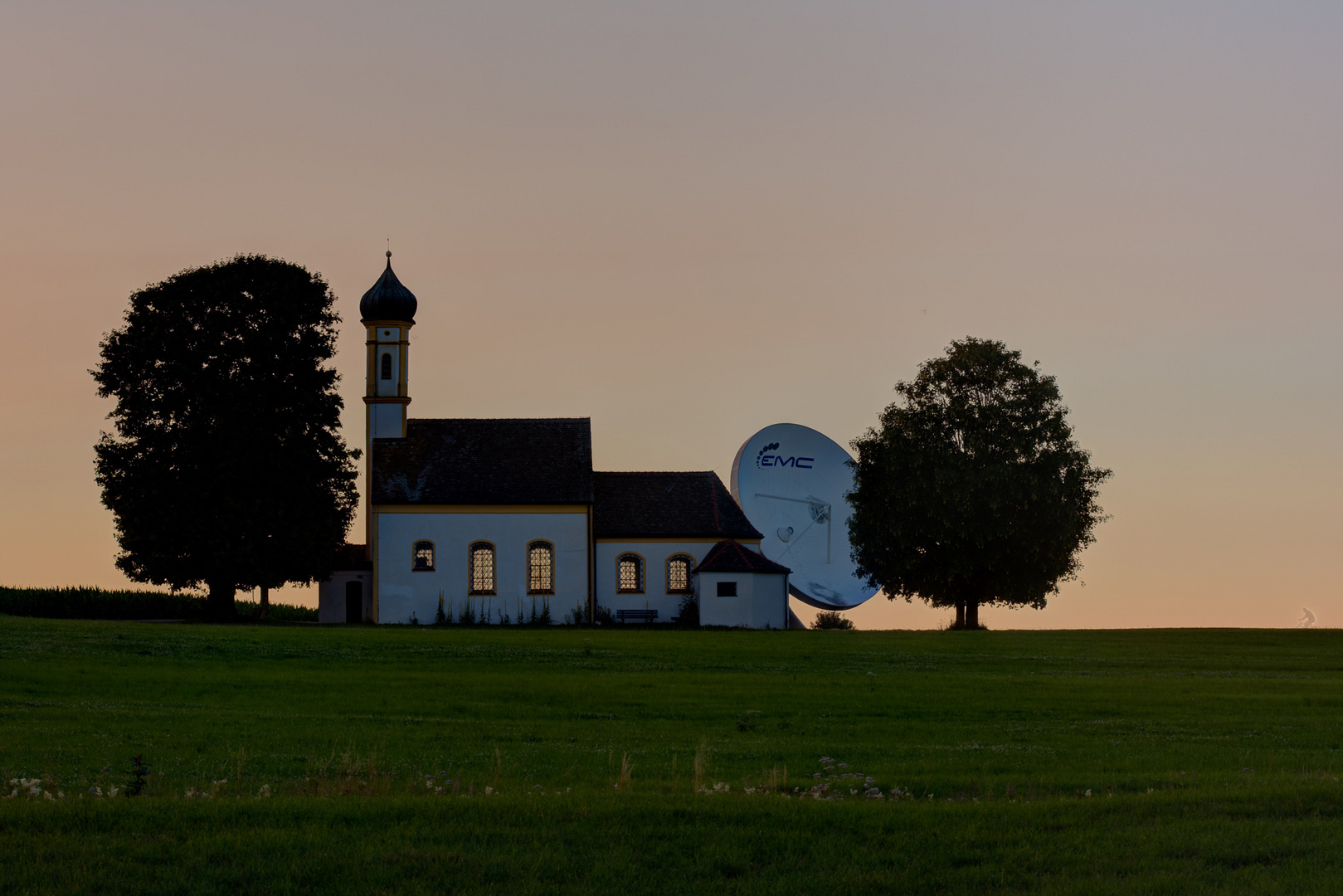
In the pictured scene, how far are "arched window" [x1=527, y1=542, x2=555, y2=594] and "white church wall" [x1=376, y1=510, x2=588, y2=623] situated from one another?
0.61 ft

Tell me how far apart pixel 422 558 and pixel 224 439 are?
10061 mm

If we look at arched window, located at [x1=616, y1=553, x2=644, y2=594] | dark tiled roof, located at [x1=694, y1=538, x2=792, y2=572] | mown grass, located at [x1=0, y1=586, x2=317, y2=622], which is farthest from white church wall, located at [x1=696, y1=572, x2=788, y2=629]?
mown grass, located at [x1=0, y1=586, x2=317, y2=622]

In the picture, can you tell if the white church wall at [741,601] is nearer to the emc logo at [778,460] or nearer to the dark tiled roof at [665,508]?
the dark tiled roof at [665,508]

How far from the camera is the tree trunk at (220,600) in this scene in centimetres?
5517

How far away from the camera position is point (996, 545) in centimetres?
5675

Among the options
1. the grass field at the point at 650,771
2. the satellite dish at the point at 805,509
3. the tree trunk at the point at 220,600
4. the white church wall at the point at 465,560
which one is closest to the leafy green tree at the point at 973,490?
the satellite dish at the point at 805,509

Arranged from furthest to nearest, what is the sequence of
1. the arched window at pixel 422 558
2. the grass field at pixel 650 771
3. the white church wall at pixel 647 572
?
the white church wall at pixel 647 572 → the arched window at pixel 422 558 → the grass field at pixel 650 771

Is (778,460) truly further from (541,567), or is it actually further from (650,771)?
(650,771)

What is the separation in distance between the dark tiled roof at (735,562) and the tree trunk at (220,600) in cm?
1863

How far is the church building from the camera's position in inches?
2359

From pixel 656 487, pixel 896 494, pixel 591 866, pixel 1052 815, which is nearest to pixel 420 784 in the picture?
pixel 591 866

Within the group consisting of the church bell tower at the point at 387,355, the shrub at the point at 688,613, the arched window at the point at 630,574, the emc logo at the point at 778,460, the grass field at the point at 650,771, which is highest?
the church bell tower at the point at 387,355

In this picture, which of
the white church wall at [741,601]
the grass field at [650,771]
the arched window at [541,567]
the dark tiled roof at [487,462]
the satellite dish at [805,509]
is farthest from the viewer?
the satellite dish at [805,509]

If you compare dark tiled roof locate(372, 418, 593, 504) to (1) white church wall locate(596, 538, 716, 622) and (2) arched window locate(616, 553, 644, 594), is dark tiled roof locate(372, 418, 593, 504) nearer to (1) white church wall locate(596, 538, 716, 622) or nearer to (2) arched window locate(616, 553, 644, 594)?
(1) white church wall locate(596, 538, 716, 622)
